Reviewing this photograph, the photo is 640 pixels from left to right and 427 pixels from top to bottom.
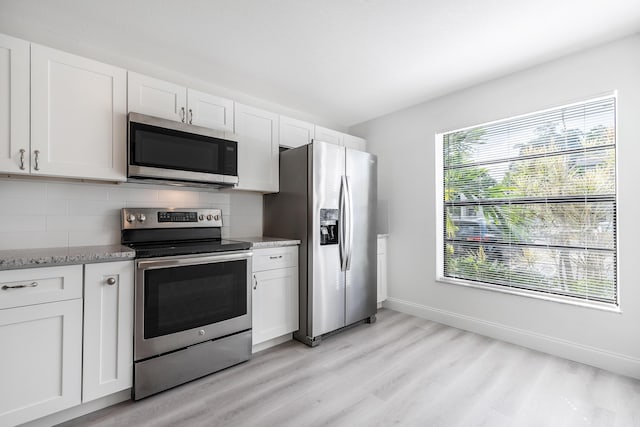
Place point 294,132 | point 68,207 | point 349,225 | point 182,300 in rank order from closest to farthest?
point 182,300 < point 68,207 < point 349,225 < point 294,132

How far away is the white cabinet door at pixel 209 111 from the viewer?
247 cm

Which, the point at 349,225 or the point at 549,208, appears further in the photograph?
the point at 349,225

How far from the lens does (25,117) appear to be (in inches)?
70.0

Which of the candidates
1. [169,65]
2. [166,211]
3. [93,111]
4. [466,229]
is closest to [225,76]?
[169,65]

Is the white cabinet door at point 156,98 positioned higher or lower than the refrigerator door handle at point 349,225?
higher

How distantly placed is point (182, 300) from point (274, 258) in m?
0.83

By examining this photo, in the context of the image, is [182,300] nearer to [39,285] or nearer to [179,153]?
[39,285]

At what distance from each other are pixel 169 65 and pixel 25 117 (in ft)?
3.97

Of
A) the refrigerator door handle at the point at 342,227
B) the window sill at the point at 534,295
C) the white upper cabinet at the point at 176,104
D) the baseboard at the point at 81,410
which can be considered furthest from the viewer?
the refrigerator door handle at the point at 342,227

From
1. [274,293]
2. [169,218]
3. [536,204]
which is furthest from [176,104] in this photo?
[536,204]

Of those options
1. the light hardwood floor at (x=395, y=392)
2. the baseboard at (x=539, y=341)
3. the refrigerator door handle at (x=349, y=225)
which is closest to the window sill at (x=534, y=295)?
the baseboard at (x=539, y=341)

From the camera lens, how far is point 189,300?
82.1 inches

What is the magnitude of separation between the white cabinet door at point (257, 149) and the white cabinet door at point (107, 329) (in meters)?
1.24

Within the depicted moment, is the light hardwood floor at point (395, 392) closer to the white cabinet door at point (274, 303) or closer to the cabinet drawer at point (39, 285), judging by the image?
the white cabinet door at point (274, 303)
